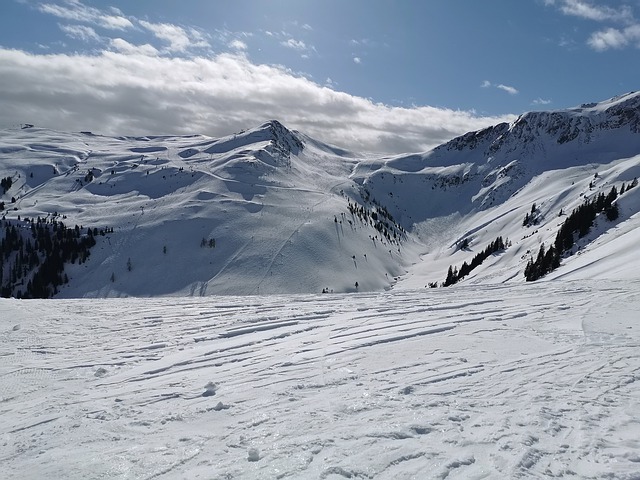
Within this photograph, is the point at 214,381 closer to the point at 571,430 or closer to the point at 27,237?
the point at 571,430

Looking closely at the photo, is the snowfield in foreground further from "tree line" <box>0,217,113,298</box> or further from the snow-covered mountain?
"tree line" <box>0,217,113,298</box>

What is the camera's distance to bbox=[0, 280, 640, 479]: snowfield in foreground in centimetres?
630

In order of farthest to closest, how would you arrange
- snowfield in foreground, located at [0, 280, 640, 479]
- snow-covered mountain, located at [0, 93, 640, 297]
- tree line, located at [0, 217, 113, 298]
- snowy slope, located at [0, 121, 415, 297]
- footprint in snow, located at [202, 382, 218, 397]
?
tree line, located at [0, 217, 113, 298] < snowy slope, located at [0, 121, 415, 297] < snow-covered mountain, located at [0, 93, 640, 297] < footprint in snow, located at [202, 382, 218, 397] < snowfield in foreground, located at [0, 280, 640, 479]

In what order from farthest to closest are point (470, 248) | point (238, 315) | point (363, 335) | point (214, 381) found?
point (470, 248), point (238, 315), point (363, 335), point (214, 381)

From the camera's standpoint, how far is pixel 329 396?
8523 mm

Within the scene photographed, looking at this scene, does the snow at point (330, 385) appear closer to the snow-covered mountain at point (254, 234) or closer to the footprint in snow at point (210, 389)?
the footprint in snow at point (210, 389)

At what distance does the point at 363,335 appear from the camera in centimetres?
1309

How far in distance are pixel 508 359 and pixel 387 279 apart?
113 metres

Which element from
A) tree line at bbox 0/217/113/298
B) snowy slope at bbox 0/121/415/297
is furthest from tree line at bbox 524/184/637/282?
tree line at bbox 0/217/113/298

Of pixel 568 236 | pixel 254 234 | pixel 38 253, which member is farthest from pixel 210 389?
Result: pixel 38 253

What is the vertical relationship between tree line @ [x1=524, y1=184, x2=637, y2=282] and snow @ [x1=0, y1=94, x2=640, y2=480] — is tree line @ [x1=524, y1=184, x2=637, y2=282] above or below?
above

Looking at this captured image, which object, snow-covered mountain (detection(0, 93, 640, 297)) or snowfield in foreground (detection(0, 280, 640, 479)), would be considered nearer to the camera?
snowfield in foreground (detection(0, 280, 640, 479))

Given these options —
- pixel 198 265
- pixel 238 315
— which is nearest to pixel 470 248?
pixel 198 265

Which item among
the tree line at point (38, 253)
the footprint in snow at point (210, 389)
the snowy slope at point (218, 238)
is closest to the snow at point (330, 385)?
the footprint in snow at point (210, 389)
